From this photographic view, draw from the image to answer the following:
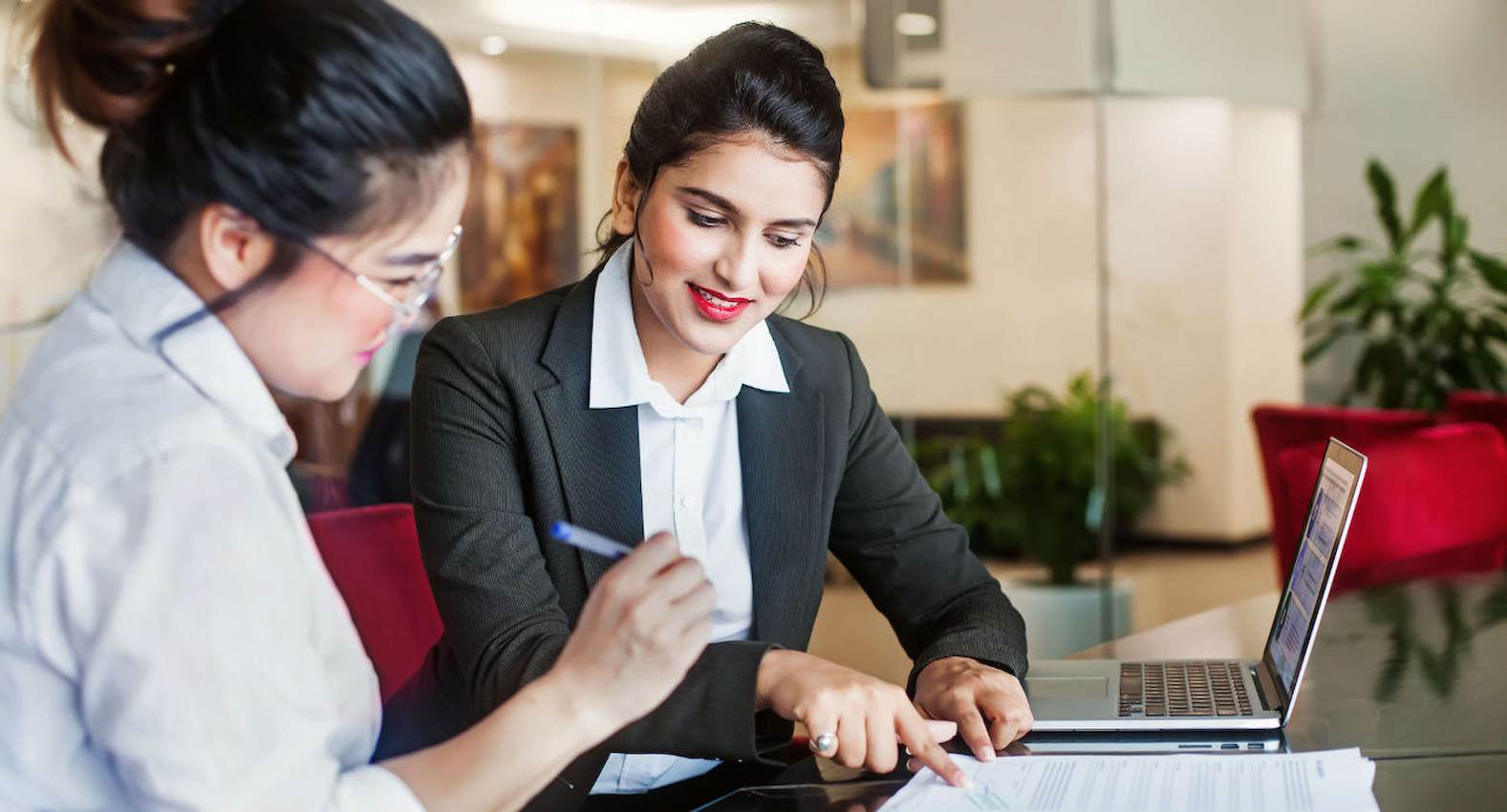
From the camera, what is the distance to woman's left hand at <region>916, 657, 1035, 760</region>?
1.52m

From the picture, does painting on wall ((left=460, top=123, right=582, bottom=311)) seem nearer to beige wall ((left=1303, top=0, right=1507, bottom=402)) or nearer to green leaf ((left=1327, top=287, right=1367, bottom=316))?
green leaf ((left=1327, top=287, right=1367, bottom=316))

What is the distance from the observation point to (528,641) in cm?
156

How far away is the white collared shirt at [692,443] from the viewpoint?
1.80m

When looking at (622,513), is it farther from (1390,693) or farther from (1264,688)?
(1390,693)

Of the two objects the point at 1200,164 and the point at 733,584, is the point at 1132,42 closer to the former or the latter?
the point at 1200,164

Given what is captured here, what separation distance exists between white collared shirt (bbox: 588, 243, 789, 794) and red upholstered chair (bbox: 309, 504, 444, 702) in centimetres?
43

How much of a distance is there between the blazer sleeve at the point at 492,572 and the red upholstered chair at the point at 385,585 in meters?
0.34

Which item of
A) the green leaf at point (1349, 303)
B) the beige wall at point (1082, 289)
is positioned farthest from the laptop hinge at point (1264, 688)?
the green leaf at point (1349, 303)

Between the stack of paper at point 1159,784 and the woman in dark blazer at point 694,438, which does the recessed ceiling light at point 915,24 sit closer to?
the woman in dark blazer at point 694,438

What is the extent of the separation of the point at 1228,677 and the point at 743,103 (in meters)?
0.83

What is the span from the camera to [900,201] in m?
5.48

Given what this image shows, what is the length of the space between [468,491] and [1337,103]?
5995 millimetres

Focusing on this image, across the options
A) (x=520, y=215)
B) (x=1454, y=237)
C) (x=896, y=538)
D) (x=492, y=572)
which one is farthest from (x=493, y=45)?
(x=492, y=572)

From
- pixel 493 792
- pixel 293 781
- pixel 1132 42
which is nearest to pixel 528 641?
pixel 493 792
